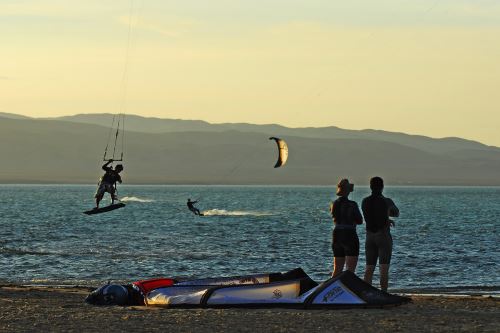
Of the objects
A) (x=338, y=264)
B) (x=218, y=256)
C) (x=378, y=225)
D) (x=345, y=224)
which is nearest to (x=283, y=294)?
(x=338, y=264)

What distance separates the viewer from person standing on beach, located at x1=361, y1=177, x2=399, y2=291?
1886cm

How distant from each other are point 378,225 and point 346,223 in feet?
1.85

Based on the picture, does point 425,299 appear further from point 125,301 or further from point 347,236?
point 125,301

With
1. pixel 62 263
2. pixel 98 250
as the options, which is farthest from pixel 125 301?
pixel 98 250

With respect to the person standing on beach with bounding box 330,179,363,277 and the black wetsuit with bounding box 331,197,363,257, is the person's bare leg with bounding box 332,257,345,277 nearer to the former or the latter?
the person standing on beach with bounding box 330,179,363,277

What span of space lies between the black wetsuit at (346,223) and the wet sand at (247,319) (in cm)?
135

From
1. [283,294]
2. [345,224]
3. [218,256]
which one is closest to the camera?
[283,294]

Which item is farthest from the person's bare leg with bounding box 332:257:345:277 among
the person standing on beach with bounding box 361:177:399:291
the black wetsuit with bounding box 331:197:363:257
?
the person standing on beach with bounding box 361:177:399:291

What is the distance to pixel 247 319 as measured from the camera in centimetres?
1670

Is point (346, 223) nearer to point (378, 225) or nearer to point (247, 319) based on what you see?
point (378, 225)

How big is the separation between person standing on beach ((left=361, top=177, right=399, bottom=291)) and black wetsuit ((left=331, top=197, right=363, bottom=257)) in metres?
0.27

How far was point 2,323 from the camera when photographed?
1634 cm

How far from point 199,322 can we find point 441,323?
3499 mm

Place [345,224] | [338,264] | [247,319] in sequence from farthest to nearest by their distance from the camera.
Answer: [338,264] → [345,224] → [247,319]
